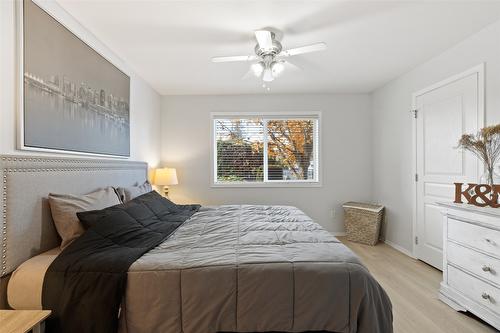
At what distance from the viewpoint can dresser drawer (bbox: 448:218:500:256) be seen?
181cm

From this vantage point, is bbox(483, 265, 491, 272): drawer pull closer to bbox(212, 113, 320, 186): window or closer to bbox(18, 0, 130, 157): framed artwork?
bbox(212, 113, 320, 186): window

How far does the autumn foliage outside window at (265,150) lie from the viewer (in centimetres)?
445

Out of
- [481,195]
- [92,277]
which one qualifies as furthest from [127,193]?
[481,195]

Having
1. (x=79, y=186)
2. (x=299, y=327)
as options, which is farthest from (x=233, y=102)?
(x=299, y=327)

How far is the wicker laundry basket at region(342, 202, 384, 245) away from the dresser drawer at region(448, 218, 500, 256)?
164 cm

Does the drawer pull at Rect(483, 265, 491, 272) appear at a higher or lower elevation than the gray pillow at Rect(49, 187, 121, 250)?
lower

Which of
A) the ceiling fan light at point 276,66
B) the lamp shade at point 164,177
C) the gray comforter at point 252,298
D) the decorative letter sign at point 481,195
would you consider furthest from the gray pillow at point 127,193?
the decorative letter sign at point 481,195

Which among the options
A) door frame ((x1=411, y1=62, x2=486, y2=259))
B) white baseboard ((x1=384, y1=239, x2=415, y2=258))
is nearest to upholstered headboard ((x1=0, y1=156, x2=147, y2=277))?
door frame ((x1=411, y1=62, x2=486, y2=259))

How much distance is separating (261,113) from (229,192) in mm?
1461

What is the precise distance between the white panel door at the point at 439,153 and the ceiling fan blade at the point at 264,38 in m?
2.02

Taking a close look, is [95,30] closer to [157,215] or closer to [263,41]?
[263,41]

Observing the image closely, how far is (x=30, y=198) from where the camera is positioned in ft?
5.24

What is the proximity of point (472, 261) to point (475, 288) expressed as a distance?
20 cm

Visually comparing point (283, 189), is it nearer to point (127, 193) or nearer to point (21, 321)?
point (127, 193)
